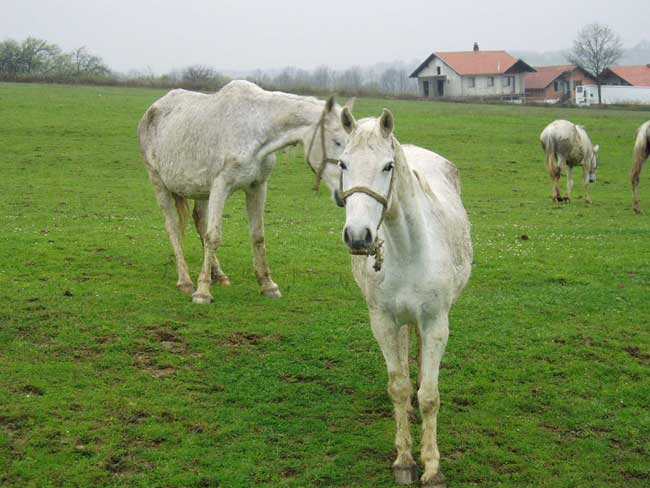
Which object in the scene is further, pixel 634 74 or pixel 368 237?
pixel 634 74

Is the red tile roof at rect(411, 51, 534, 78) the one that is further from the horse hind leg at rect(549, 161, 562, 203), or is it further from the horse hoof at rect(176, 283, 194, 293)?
the horse hoof at rect(176, 283, 194, 293)

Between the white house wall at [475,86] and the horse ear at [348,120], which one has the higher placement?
the white house wall at [475,86]

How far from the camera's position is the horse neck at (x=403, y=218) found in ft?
16.0

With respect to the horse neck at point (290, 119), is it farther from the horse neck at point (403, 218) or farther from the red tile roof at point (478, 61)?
the red tile roof at point (478, 61)

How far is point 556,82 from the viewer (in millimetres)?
89062

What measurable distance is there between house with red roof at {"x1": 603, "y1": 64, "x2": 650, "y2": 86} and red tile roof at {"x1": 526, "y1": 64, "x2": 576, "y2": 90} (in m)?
4.14

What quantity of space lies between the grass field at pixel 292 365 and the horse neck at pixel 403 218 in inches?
70.6

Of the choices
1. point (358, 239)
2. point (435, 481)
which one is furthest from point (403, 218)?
point (435, 481)

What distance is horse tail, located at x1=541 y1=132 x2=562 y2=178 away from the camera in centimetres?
2156

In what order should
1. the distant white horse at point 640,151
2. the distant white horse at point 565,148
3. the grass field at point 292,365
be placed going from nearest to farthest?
the grass field at point 292,365 < the distant white horse at point 640,151 < the distant white horse at point 565,148

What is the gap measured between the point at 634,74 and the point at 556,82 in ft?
29.0

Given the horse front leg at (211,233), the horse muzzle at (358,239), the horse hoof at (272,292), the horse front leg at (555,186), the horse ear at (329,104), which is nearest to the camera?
the horse muzzle at (358,239)

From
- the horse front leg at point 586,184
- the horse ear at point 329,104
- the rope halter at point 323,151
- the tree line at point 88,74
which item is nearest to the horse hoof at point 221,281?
the rope halter at point 323,151

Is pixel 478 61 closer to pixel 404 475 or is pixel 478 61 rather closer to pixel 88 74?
pixel 88 74
